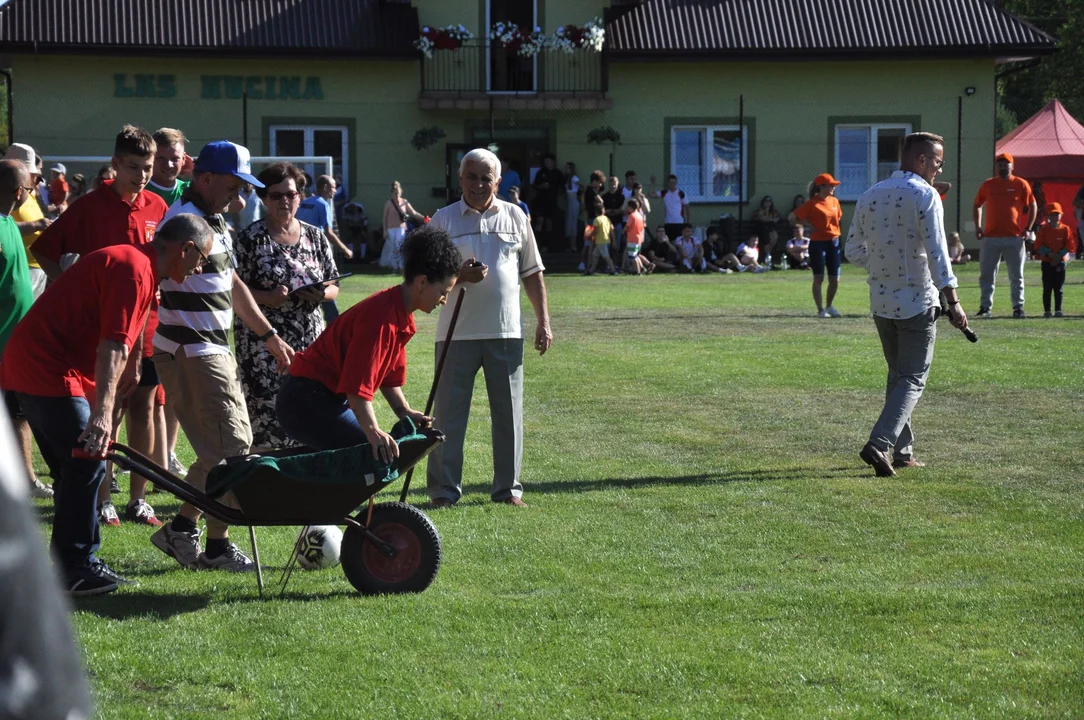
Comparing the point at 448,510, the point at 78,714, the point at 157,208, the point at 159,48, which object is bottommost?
the point at 448,510

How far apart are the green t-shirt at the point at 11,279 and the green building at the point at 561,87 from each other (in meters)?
25.0

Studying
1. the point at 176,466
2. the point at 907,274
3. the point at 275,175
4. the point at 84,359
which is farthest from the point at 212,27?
the point at 84,359

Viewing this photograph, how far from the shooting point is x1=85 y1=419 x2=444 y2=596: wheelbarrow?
213 inches

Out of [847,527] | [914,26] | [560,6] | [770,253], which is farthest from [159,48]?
[847,527]

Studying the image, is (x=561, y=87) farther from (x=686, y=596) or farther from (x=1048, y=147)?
(x=686, y=596)

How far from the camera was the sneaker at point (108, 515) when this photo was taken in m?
7.30

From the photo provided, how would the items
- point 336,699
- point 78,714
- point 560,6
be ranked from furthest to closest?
point 560,6, point 336,699, point 78,714

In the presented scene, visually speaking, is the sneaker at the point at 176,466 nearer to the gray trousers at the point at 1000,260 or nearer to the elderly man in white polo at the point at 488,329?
the elderly man in white polo at the point at 488,329

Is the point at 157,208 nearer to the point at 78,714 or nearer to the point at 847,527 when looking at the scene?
the point at 847,527

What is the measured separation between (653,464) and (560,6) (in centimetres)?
2642

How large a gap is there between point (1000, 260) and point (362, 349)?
14743mm

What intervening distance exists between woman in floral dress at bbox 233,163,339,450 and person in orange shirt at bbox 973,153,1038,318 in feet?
43.9

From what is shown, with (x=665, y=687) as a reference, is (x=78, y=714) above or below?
above

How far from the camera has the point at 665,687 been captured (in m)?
4.47
